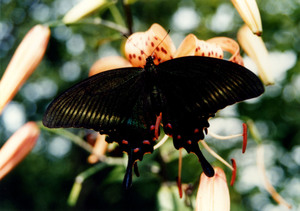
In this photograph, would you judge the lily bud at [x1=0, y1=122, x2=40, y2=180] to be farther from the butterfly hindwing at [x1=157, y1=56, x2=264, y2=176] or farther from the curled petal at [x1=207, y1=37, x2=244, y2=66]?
the curled petal at [x1=207, y1=37, x2=244, y2=66]

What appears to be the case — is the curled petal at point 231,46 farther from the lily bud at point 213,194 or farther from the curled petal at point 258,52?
the lily bud at point 213,194

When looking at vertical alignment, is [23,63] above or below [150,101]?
above

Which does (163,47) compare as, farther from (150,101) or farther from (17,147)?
(17,147)

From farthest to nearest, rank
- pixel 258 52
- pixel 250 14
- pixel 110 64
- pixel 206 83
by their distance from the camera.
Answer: pixel 110 64, pixel 258 52, pixel 206 83, pixel 250 14

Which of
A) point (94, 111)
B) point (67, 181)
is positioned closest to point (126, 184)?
point (94, 111)

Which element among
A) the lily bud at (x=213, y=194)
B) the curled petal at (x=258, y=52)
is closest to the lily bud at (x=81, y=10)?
the curled petal at (x=258, y=52)

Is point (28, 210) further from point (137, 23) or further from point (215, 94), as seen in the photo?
point (215, 94)

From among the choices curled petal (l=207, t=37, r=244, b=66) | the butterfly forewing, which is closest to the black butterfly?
the butterfly forewing

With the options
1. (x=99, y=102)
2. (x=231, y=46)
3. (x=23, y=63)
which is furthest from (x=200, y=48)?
(x=23, y=63)
